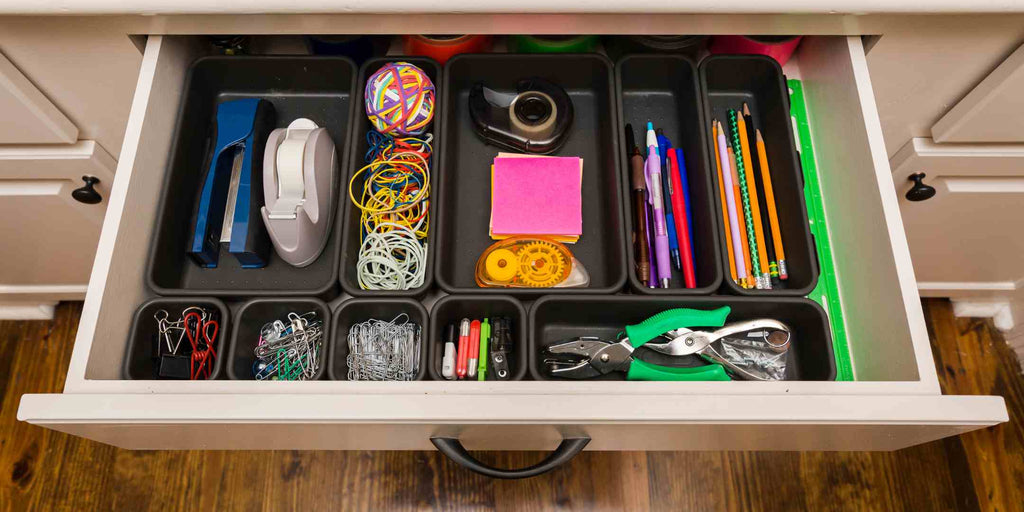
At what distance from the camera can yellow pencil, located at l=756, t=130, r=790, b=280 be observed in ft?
2.36

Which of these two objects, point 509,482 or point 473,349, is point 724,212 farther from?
point 509,482

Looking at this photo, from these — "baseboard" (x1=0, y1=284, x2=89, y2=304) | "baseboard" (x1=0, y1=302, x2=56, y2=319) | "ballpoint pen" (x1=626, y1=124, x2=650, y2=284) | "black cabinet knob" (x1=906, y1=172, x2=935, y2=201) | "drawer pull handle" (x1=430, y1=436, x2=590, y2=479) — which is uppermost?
"black cabinet knob" (x1=906, y1=172, x2=935, y2=201)

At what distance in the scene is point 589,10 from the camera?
1.95 feet

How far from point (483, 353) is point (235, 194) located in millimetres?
340

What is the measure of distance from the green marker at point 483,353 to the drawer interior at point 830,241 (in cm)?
6

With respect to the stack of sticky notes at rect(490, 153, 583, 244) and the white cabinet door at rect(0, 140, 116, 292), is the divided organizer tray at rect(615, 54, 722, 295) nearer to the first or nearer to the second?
the stack of sticky notes at rect(490, 153, 583, 244)

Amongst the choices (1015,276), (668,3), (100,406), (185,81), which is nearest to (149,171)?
(185,81)

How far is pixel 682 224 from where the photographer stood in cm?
74

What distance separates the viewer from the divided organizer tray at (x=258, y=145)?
685 millimetres

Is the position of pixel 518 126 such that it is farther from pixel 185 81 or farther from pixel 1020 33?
pixel 1020 33

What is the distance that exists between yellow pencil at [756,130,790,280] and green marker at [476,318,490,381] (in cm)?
34

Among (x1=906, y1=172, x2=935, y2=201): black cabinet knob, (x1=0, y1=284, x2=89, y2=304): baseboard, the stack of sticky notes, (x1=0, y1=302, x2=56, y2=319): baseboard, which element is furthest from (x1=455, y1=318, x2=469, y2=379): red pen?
(x1=0, y1=302, x2=56, y2=319): baseboard

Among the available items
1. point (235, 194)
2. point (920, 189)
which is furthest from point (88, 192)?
point (920, 189)

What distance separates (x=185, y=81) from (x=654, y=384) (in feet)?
2.07
